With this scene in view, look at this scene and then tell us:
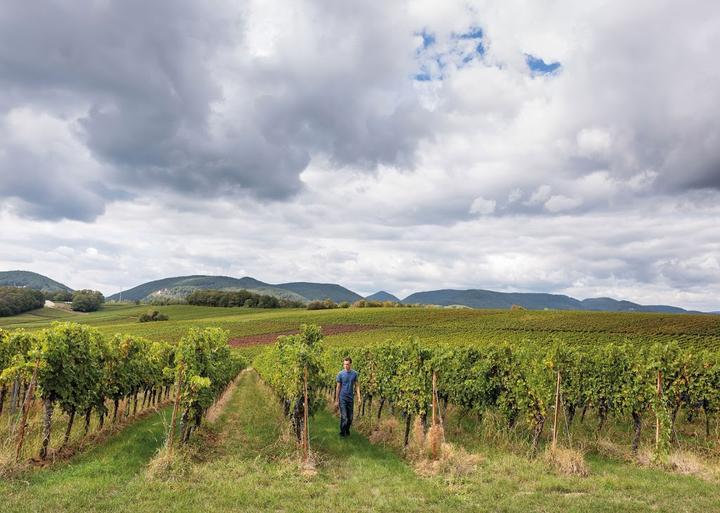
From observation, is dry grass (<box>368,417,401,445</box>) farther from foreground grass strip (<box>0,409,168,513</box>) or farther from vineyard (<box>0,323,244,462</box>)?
foreground grass strip (<box>0,409,168,513</box>)

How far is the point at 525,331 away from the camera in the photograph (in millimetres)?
59469

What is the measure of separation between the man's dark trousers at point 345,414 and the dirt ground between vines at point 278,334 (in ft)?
164

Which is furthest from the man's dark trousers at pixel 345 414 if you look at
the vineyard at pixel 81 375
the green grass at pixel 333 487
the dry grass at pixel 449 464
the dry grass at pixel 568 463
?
Result: the dry grass at pixel 568 463

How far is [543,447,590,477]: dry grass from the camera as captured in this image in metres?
11.8

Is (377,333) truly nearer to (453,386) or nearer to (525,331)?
(525,331)

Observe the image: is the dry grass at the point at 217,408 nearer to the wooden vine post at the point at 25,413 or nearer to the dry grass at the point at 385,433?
the dry grass at the point at 385,433

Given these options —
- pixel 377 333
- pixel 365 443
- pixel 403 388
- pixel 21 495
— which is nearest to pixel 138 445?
pixel 21 495

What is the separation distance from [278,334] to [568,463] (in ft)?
203

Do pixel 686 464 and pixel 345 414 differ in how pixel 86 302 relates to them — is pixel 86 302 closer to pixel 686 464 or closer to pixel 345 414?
pixel 345 414

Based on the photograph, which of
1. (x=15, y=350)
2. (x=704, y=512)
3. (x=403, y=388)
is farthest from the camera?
(x=15, y=350)

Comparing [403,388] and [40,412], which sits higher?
[403,388]

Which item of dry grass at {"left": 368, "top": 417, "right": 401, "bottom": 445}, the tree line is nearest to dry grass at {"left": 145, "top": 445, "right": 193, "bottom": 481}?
dry grass at {"left": 368, "top": 417, "right": 401, "bottom": 445}

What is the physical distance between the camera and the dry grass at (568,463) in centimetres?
1181

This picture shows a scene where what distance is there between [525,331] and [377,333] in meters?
19.6
